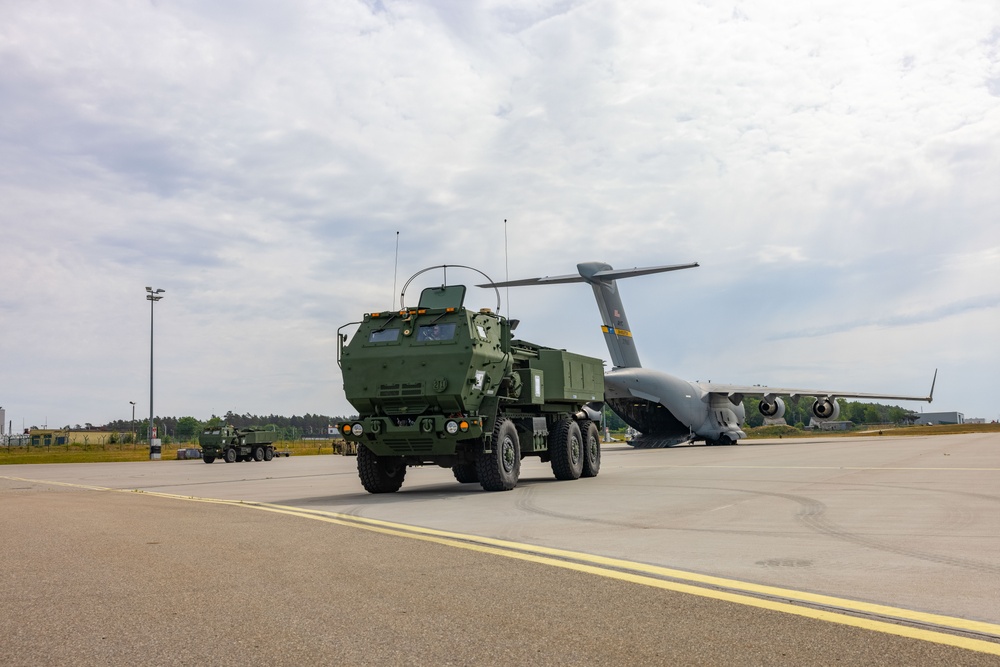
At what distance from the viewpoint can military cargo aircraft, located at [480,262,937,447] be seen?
151 ft

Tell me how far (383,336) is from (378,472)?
2.47 meters

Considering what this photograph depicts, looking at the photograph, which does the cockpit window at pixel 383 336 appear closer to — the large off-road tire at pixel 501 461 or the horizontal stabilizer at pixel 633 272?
the large off-road tire at pixel 501 461

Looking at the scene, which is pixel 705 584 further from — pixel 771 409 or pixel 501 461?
pixel 771 409

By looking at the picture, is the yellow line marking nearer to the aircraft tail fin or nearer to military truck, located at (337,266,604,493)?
military truck, located at (337,266,604,493)

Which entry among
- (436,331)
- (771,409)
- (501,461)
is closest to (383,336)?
(436,331)

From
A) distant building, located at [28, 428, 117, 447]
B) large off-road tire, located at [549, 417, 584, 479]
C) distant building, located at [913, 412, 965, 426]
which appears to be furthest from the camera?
distant building, located at [913, 412, 965, 426]

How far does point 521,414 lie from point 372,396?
3251 millimetres

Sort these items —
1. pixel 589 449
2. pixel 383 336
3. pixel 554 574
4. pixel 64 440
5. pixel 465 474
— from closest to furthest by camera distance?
pixel 554 574
pixel 383 336
pixel 465 474
pixel 589 449
pixel 64 440

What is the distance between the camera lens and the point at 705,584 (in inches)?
225

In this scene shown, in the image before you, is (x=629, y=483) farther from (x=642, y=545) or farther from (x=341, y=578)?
(x=341, y=578)

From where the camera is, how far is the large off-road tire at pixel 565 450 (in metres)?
16.9

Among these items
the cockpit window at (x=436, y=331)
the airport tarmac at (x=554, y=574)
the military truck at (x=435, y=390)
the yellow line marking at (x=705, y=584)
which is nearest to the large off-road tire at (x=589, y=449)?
the military truck at (x=435, y=390)

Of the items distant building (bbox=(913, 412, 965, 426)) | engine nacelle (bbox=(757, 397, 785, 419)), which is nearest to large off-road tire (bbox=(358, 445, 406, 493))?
engine nacelle (bbox=(757, 397, 785, 419))

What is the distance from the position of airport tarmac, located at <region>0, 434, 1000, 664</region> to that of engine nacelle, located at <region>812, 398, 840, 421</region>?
36.1 m
